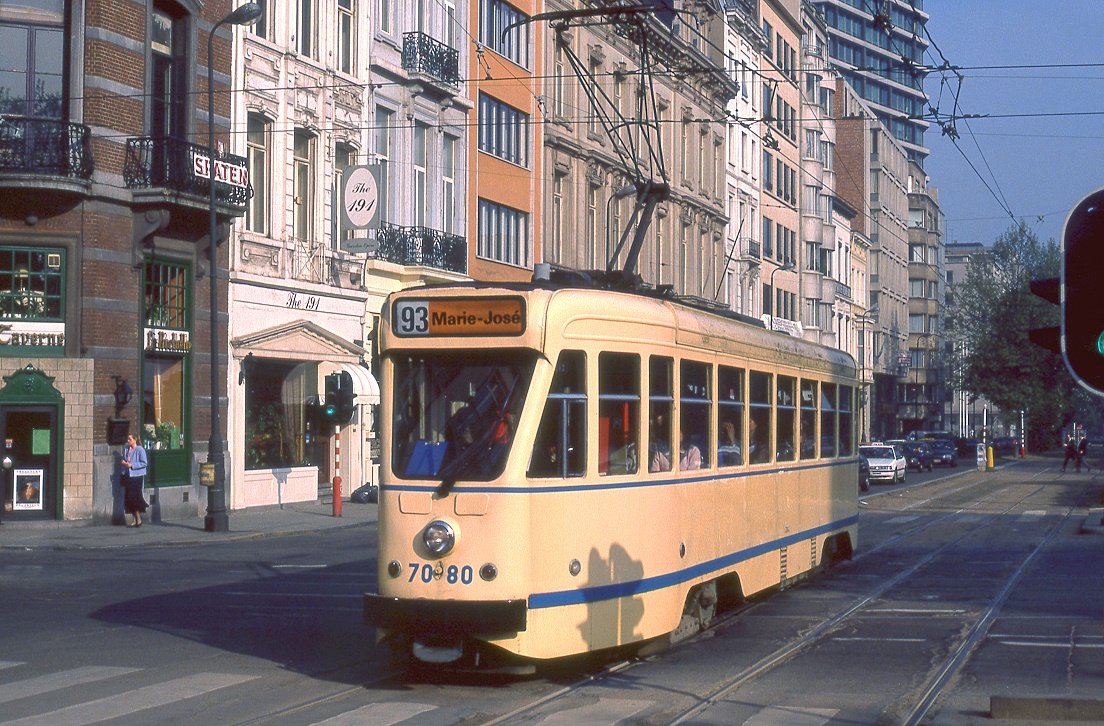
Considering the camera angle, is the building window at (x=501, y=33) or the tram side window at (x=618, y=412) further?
the building window at (x=501, y=33)

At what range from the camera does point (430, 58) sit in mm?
40812

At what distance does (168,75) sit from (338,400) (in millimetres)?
9519

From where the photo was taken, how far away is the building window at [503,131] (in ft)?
146

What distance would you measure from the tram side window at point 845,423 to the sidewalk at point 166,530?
1134 centimetres

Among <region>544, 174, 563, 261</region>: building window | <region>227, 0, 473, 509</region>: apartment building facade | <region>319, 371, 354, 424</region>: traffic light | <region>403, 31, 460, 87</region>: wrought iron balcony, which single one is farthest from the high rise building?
<region>319, 371, 354, 424</region>: traffic light

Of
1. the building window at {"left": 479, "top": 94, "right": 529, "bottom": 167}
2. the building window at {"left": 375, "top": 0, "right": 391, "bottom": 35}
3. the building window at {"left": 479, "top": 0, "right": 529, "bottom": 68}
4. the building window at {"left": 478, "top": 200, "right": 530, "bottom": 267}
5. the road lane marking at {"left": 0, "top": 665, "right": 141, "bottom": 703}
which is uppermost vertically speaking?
the building window at {"left": 479, "top": 0, "right": 529, "bottom": 68}

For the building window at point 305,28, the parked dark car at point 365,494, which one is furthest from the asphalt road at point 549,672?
the building window at point 305,28

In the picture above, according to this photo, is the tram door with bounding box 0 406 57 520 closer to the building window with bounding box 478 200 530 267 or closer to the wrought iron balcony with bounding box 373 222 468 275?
the wrought iron balcony with bounding box 373 222 468 275

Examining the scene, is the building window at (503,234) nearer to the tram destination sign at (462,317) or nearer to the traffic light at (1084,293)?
the tram destination sign at (462,317)

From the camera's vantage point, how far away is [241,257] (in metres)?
33.5

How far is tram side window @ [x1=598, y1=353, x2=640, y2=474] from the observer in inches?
462

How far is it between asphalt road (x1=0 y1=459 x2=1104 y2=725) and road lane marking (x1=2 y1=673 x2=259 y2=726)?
31 mm

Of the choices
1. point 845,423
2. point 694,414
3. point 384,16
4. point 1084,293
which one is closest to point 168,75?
point 384,16

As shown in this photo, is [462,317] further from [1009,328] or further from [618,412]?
[1009,328]
